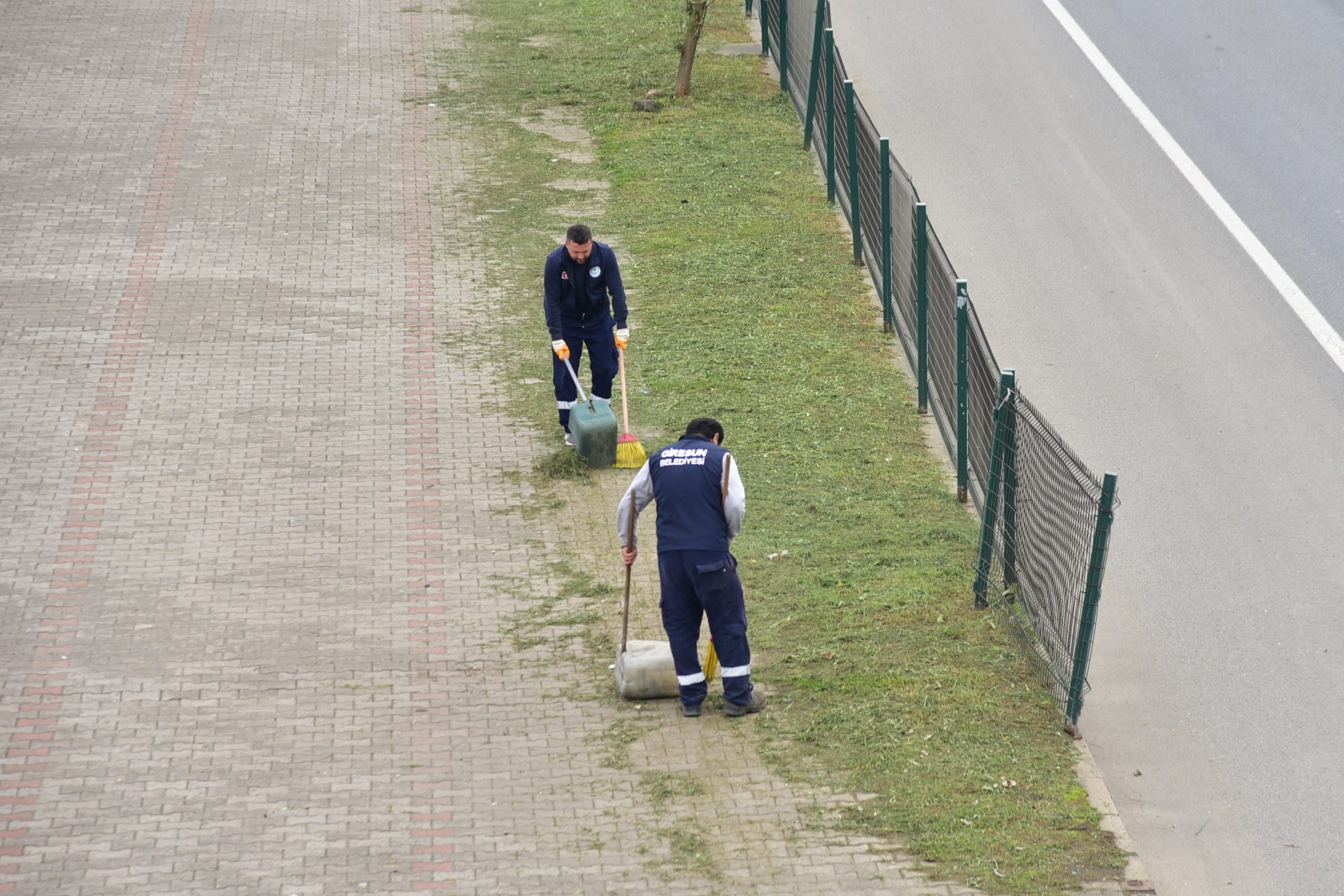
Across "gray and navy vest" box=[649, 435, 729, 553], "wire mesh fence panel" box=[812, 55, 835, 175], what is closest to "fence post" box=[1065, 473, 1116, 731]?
"gray and navy vest" box=[649, 435, 729, 553]

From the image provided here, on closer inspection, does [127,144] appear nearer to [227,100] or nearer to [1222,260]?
[227,100]

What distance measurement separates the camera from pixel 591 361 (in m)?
10.8

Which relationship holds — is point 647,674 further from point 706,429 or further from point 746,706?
point 706,429

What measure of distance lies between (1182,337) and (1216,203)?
2856 millimetres

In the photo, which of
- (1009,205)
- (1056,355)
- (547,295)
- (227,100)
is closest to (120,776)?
(547,295)

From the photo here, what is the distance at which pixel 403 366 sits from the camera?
1184 cm

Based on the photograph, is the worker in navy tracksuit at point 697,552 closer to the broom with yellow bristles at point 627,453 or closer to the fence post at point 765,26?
the broom with yellow bristles at point 627,453

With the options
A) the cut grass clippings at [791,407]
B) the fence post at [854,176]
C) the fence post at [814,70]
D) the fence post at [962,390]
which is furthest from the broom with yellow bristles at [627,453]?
the fence post at [814,70]

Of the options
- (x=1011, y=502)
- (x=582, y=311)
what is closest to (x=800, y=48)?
(x=582, y=311)

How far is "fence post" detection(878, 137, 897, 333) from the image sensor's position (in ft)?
40.0

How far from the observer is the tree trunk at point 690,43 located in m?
17.1

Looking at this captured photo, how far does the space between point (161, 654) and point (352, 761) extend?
1644 mm

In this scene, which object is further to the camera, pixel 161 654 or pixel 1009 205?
pixel 1009 205

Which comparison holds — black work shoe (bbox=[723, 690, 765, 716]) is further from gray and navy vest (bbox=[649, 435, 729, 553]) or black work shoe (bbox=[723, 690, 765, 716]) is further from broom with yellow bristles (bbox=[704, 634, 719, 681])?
gray and navy vest (bbox=[649, 435, 729, 553])
